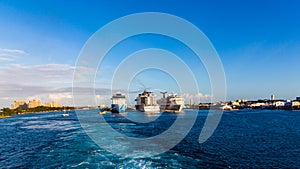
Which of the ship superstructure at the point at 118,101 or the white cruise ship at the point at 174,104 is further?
the white cruise ship at the point at 174,104

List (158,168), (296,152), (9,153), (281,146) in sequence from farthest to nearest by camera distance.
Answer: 1. (281,146)
2. (9,153)
3. (296,152)
4. (158,168)

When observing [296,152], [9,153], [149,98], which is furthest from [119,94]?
[296,152]

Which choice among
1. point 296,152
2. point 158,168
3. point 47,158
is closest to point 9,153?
point 47,158

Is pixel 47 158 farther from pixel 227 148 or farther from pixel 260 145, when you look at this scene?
pixel 260 145

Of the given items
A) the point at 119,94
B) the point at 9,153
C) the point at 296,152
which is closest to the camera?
the point at 296,152

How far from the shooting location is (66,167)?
16.7 metres

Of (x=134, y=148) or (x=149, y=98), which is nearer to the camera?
(x=134, y=148)

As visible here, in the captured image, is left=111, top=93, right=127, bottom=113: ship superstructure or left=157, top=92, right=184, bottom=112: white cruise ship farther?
left=157, top=92, right=184, bottom=112: white cruise ship

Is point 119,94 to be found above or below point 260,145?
above

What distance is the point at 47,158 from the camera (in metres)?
19.9

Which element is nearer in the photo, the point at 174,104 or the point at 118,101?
the point at 118,101

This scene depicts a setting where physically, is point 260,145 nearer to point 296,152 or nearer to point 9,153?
point 296,152

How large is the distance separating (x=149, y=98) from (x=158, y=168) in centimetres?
12268

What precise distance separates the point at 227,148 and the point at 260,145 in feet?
18.5
